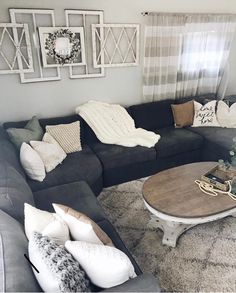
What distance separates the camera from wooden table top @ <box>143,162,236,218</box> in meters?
1.94

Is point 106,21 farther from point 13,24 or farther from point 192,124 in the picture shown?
point 192,124

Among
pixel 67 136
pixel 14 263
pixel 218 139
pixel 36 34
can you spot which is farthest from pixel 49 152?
pixel 218 139

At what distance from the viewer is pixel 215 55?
3.85 metres

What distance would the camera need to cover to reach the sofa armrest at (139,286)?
1121mm

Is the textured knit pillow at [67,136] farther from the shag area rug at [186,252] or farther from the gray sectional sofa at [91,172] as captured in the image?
the shag area rug at [186,252]

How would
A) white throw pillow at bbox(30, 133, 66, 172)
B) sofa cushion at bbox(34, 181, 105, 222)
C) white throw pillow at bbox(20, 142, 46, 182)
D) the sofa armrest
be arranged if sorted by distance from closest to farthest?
the sofa armrest
sofa cushion at bbox(34, 181, 105, 222)
white throw pillow at bbox(20, 142, 46, 182)
white throw pillow at bbox(30, 133, 66, 172)

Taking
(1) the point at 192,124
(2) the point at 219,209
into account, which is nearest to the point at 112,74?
(1) the point at 192,124

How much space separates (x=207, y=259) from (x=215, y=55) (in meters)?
3.03

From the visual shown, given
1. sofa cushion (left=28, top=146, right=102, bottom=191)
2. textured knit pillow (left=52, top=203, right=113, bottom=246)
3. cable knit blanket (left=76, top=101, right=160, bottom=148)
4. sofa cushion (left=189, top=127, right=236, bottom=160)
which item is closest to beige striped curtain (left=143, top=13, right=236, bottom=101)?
cable knit blanket (left=76, top=101, right=160, bottom=148)

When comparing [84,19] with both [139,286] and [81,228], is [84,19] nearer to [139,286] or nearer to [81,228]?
[81,228]

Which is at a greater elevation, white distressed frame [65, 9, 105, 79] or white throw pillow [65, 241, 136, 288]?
white distressed frame [65, 9, 105, 79]

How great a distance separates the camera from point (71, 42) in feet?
9.66

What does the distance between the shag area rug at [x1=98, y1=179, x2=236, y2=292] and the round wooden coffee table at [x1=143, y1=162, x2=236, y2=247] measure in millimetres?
93

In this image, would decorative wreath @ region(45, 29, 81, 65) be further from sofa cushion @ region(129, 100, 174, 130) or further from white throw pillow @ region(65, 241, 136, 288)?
white throw pillow @ region(65, 241, 136, 288)
